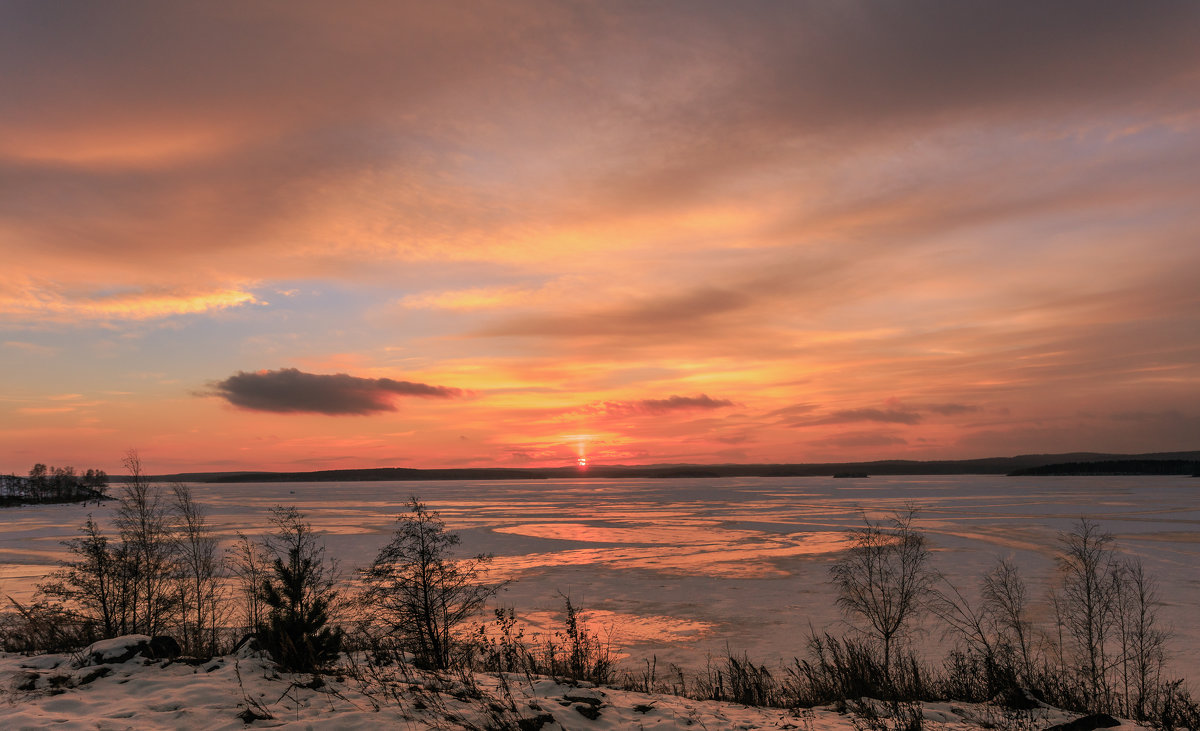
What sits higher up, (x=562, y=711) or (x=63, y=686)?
(x=63, y=686)

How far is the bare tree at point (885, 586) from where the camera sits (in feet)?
87.3

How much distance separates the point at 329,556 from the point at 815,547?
124 feet

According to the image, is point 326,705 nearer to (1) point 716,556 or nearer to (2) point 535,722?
(2) point 535,722

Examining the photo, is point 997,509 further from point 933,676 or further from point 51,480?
point 51,480

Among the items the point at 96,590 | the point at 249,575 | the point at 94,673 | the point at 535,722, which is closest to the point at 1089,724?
the point at 535,722

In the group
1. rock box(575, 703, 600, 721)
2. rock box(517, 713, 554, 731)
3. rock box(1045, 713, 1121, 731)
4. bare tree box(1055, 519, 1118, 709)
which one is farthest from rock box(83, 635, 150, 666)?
bare tree box(1055, 519, 1118, 709)

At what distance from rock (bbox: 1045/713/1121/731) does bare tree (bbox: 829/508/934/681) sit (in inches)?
314

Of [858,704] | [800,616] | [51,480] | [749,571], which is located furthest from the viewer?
[51,480]

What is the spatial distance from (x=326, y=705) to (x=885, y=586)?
32.3 metres

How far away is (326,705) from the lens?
10.7m

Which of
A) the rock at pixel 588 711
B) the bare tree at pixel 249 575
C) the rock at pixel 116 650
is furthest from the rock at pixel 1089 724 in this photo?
the bare tree at pixel 249 575

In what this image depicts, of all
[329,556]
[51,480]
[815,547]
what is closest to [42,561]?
[329,556]

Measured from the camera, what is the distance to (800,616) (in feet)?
98.8

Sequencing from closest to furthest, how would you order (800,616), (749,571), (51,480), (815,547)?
(800,616) < (749,571) < (815,547) < (51,480)
